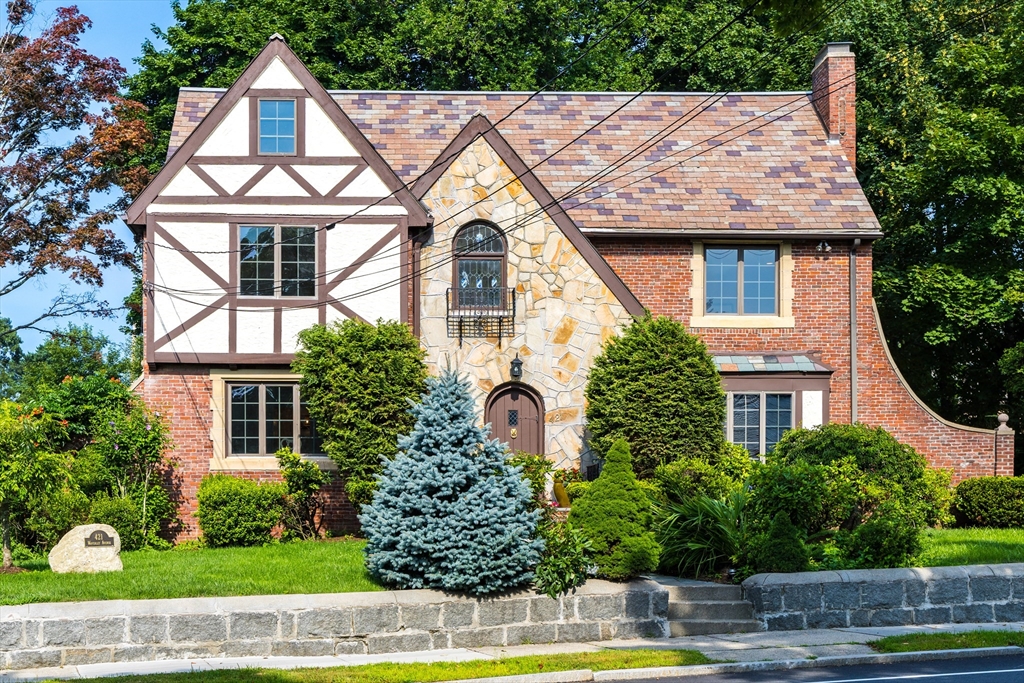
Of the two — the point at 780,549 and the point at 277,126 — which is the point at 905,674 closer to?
the point at 780,549

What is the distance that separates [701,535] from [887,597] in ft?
8.49

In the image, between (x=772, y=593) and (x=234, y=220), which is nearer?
(x=772, y=593)

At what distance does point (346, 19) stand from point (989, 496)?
23079mm

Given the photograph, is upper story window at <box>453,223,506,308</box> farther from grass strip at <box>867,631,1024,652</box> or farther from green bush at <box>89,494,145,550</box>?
grass strip at <box>867,631,1024,652</box>

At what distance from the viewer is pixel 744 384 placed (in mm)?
23297

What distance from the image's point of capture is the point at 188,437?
71.8 ft

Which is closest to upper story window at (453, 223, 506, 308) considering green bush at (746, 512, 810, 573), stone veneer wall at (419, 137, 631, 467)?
stone veneer wall at (419, 137, 631, 467)

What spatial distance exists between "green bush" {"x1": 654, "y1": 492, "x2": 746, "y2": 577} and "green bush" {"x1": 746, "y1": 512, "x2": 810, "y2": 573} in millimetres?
552

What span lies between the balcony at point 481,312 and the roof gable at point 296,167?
1.68 m

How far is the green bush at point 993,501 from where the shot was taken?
21.5 m

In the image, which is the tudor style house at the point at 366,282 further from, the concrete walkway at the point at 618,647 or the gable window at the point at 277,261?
the concrete walkway at the point at 618,647

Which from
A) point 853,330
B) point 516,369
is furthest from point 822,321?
point 516,369

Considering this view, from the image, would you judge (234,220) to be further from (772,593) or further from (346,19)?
(346,19)

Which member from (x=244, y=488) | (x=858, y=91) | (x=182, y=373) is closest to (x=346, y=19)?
(x=858, y=91)
